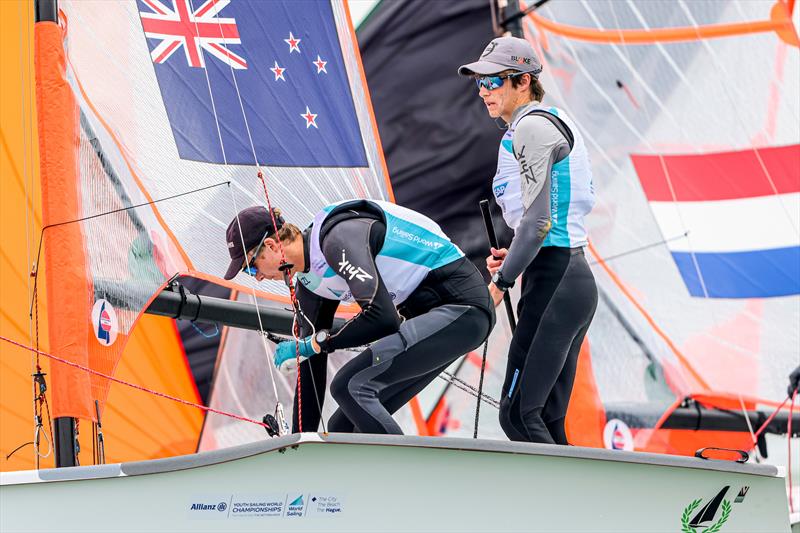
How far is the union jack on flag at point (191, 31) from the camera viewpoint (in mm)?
4344

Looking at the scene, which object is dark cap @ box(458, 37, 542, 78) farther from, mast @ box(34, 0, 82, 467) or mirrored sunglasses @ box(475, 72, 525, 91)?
mast @ box(34, 0, 82, 467)

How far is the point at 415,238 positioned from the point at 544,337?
41cm

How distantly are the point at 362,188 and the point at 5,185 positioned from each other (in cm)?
138

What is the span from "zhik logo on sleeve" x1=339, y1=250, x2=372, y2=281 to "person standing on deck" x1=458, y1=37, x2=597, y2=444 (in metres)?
0.41

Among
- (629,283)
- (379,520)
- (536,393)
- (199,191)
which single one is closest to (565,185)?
(536,393)

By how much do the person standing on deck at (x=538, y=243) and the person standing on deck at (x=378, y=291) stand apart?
0.43 feet

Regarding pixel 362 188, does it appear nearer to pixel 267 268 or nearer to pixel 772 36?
pixel 267 268

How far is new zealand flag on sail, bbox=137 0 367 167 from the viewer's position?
436cm

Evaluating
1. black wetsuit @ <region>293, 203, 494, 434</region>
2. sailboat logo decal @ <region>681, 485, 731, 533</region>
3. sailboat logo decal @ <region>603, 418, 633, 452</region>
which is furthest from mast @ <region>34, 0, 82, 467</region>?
sailboat logo decal @ <region>603, 418, 633, 452</region>

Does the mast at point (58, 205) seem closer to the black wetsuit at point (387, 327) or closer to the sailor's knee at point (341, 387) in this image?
the black wetsuit at point (387, 327)

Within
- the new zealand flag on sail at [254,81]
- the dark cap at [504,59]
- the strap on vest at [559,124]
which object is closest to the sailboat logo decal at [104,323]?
the new zealand flag on sail at [254,81]

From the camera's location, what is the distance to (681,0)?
675cm

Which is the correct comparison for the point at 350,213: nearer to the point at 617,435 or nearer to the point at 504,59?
the point at 504,59

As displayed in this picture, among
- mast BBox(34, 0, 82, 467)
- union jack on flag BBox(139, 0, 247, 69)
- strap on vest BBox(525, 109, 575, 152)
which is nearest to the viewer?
strap on vest BBox(525, 109, 575, 152)
